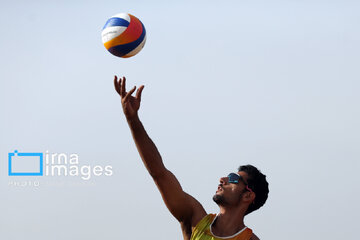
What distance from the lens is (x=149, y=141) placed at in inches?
276

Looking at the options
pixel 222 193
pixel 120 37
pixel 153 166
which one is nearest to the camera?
pixel 153 166

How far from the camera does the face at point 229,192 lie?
738 centimetres

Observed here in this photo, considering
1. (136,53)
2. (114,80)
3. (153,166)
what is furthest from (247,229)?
(136,53)

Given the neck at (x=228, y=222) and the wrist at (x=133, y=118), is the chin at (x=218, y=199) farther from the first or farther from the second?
the wrist at (x=133, y=118)

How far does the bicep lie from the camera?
Result: 6973 millimetres

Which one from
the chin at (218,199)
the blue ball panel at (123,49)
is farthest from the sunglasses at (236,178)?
the blue ball panel at (123,49)

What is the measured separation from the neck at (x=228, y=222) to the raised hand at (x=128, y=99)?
167 cm

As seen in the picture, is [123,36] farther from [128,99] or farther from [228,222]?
[228,222]

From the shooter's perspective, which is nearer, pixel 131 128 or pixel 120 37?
pixel 131 128

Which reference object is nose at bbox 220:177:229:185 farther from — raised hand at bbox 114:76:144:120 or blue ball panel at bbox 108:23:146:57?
blue ball panel at bbox 108:23:146:57

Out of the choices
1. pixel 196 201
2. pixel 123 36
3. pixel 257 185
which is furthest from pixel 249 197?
pixel 123 36

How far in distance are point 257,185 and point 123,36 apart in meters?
3.30

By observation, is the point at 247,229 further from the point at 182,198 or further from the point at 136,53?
the point at 136,53

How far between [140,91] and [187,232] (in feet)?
5.89
